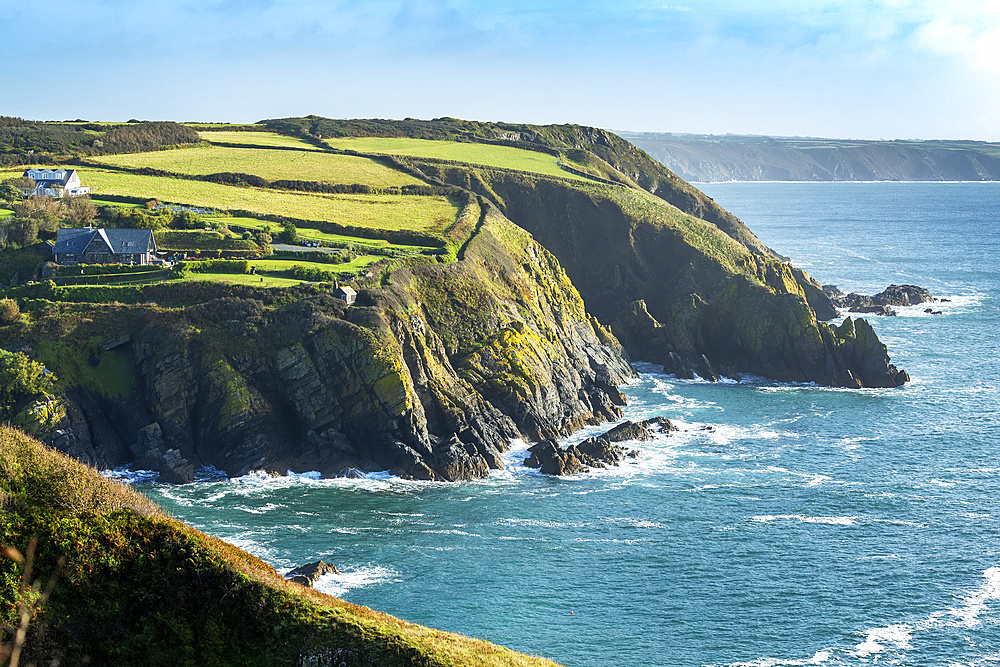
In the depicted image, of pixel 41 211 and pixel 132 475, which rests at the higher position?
pixel 41 211

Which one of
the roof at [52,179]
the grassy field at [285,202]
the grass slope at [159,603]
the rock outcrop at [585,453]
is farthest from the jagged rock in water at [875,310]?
the grass slope at [159,603]

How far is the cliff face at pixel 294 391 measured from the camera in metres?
75.6

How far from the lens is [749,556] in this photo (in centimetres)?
6091

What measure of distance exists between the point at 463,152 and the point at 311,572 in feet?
382

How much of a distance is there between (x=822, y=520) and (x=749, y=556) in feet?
28.2

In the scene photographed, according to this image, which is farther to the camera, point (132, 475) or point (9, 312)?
point (9, 312)

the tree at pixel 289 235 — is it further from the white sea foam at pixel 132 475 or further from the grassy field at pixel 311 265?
the white sea foam at pixel 132 475

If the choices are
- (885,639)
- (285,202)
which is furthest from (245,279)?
(885,639)

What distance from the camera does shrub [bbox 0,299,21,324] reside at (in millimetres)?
81500

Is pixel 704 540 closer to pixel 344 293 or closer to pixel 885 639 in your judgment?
pixel 885 639

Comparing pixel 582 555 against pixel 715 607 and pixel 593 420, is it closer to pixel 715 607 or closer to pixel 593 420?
pixel 715 607

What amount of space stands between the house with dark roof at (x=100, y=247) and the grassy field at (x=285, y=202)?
2062 centimetres

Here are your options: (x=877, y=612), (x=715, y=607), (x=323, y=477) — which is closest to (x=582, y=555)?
(x=715, y=607)

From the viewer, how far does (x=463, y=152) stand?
164 metres
